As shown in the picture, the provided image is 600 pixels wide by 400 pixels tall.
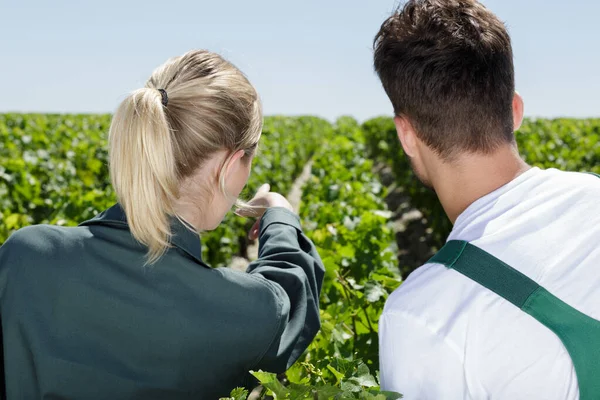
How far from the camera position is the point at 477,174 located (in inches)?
62.2

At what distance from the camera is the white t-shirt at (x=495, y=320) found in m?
1.26

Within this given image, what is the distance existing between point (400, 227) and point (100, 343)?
933cm

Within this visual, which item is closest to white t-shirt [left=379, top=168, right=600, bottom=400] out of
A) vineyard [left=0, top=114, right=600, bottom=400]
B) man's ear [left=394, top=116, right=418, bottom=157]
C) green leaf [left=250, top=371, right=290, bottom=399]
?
vineyard [left=0, top=114, right=600, bottom=400]

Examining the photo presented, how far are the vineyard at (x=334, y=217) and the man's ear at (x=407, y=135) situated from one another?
579mm

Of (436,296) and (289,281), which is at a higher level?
(436,296)

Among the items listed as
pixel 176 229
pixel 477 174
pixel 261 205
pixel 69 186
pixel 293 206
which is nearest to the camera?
pixel 477 174

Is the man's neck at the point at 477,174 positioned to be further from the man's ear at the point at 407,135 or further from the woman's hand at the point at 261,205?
the woman's hand at the point at 261,205

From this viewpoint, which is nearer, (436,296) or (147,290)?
(436,296)

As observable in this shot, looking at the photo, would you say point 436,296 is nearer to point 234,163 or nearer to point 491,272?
point 491,272

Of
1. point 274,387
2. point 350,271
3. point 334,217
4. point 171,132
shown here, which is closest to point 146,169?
point 171,132

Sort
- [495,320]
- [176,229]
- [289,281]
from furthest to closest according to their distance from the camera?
[289,281] → [176,229] → [495,320]

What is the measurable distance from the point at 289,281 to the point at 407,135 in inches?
20.5

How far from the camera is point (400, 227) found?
35.1ft

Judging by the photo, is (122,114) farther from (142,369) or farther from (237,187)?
(142,369)
